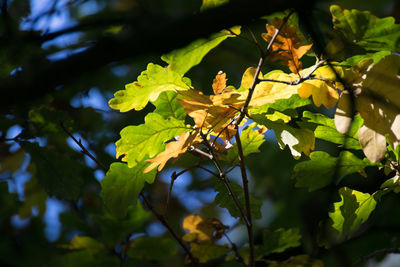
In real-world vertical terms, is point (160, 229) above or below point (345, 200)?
below

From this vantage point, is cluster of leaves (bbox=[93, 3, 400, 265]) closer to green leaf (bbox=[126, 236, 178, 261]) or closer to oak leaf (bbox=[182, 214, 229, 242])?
oak leaf (bbox=[182, 214, 229, 242])

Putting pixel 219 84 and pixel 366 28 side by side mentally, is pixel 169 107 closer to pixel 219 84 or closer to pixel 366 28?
pixel 219 84

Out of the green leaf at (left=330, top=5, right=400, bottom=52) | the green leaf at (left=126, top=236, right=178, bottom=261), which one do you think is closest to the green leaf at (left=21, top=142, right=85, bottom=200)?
the green leaf at (left=126, top=236, right=178, bottom=261)

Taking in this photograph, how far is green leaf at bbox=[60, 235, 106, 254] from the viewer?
1336mm

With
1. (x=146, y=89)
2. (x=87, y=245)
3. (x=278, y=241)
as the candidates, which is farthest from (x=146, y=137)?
(x=87, y=245)

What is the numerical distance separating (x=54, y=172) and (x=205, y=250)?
1.96 ft

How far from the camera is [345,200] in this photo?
2.91 ft

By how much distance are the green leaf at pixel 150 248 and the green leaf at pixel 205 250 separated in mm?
219

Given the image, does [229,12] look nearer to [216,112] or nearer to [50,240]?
[216,112]

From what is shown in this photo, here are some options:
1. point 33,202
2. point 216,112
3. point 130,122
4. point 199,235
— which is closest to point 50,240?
point 33,202

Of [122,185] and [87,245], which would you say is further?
[87,245]

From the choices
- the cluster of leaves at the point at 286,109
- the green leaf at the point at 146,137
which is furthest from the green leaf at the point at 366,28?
the green leaf at the point at 146,137

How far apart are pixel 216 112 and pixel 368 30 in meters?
0.34

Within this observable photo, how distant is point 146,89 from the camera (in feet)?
2.65
